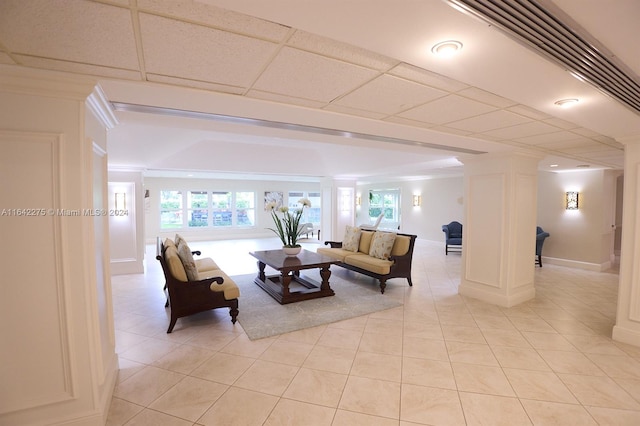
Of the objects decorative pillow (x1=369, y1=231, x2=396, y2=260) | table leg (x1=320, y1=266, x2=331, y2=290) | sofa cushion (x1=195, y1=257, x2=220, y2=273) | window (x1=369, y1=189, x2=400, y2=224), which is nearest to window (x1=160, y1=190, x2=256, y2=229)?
window (x1=369, y1=189, x2=400, y2=224)

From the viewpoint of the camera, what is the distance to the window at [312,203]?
1312cm

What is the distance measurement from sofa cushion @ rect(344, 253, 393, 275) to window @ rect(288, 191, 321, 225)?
25.7 ft

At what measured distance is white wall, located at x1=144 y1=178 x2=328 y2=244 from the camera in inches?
414

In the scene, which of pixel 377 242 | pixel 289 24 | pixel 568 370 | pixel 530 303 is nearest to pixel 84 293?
pixel 289 24

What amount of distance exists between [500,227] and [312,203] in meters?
10.2

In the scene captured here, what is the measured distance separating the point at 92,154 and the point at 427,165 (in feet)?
18.9

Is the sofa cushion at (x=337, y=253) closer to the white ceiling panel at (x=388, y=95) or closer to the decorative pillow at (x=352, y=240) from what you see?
the decorative pillow at (x=352, y=240)

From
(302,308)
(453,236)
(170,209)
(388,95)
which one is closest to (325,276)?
(302,308)

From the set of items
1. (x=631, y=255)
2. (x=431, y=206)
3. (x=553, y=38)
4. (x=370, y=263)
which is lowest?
(x=370, y=263)

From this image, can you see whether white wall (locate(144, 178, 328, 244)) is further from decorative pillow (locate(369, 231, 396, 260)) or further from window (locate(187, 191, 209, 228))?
decorative pillow (locate(369, 231, 396, 260))

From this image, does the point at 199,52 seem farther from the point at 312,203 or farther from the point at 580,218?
the point at 312,203

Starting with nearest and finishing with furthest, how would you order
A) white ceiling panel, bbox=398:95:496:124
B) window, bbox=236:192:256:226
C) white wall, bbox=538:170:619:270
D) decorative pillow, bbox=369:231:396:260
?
white ceiling panel, bbox=398:95:496:124 → decorative pillow, bbox=369:231:396:260 → white wall, bbox=538:170:619:270 → window, bbox=236:192:256:226

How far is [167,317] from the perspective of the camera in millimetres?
3775

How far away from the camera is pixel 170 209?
1095cm
